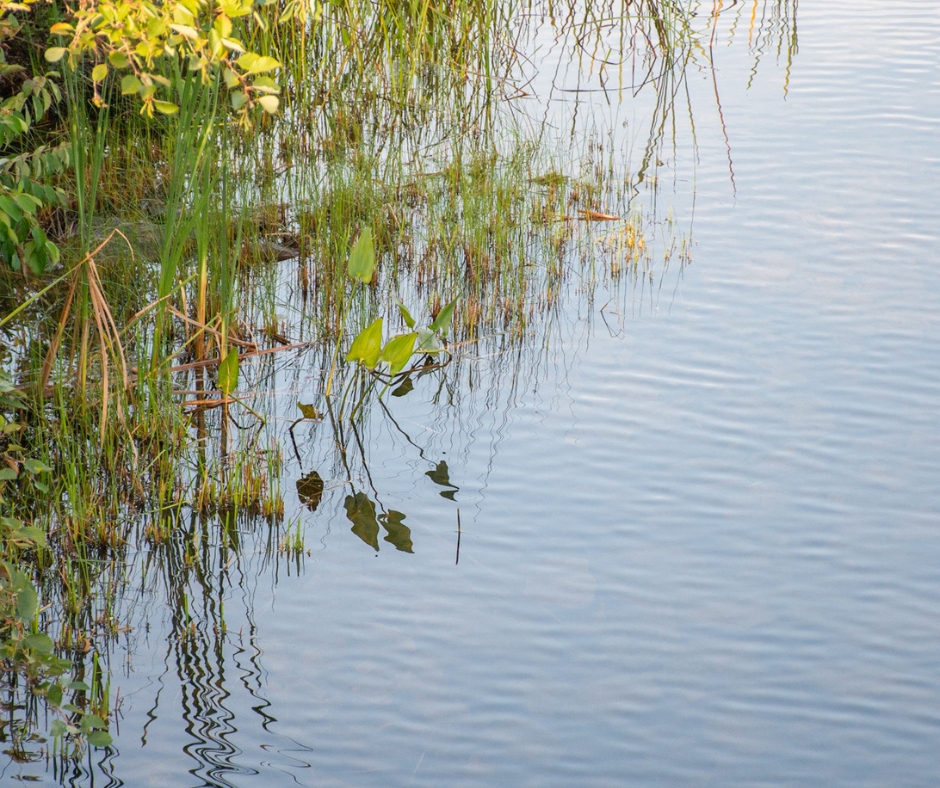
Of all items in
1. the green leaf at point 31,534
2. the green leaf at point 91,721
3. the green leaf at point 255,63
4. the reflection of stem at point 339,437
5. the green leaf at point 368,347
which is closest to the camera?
the green leaf at point 255,63

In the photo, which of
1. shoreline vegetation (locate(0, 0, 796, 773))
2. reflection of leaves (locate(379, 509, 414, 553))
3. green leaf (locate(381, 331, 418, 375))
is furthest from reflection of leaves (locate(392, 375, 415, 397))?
reflection of leaves (locate(379, 509, 414, 553))

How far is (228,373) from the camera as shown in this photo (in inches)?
171

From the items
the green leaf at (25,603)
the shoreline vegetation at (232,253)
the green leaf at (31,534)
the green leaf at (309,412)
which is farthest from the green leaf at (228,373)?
the green leaf at (25,603)

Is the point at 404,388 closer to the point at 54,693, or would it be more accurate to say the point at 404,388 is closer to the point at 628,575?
the point at 628,575

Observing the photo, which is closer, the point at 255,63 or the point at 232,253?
the point at 255,63

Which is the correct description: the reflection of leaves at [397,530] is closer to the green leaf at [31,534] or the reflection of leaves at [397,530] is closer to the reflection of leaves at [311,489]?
the reflection of leaves at [311,489]

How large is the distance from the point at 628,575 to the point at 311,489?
3.90 ft

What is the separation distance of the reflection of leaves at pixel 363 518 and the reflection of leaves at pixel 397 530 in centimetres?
→ 4

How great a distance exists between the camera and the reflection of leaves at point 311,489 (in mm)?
4051

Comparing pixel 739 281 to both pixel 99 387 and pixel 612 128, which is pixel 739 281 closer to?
pixel 612 128

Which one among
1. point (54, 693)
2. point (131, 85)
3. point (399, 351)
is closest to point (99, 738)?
point (54, 693)

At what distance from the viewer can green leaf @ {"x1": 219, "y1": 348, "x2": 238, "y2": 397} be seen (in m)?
4.29

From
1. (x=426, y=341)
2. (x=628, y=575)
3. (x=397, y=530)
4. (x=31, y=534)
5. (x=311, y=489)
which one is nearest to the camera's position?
(x=31, y=534)

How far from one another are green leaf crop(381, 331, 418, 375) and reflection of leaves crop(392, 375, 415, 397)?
0.19 m
